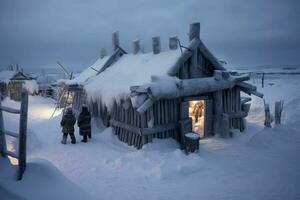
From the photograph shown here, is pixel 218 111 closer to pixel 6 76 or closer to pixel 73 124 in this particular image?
pixel 73 124

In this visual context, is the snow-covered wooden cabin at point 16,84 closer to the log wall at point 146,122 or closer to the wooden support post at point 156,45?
the wooden support post at point 156,45

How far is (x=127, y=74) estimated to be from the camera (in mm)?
12266

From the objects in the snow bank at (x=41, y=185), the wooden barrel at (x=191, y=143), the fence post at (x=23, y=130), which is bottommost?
the wooden barrel at (x=191, y=143)

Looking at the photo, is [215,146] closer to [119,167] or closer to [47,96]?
[119,167]

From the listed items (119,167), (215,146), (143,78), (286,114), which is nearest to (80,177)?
(119,167)

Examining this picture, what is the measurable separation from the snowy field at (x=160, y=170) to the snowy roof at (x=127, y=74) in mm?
1960

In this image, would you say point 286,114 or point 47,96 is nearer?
point 286,114

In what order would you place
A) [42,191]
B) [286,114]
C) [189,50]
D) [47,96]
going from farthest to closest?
Answer: [47,96], [286,114], [189,50], [42,191]

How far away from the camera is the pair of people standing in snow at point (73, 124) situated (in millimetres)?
10586

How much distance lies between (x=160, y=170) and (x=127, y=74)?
5.89m

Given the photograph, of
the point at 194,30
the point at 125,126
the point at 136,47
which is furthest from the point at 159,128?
the point at 136,47

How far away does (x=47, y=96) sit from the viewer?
102ft

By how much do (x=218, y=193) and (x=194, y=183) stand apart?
0.79 m

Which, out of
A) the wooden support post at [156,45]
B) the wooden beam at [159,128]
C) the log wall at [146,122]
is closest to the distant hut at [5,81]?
the wooden support post at [156,45]
